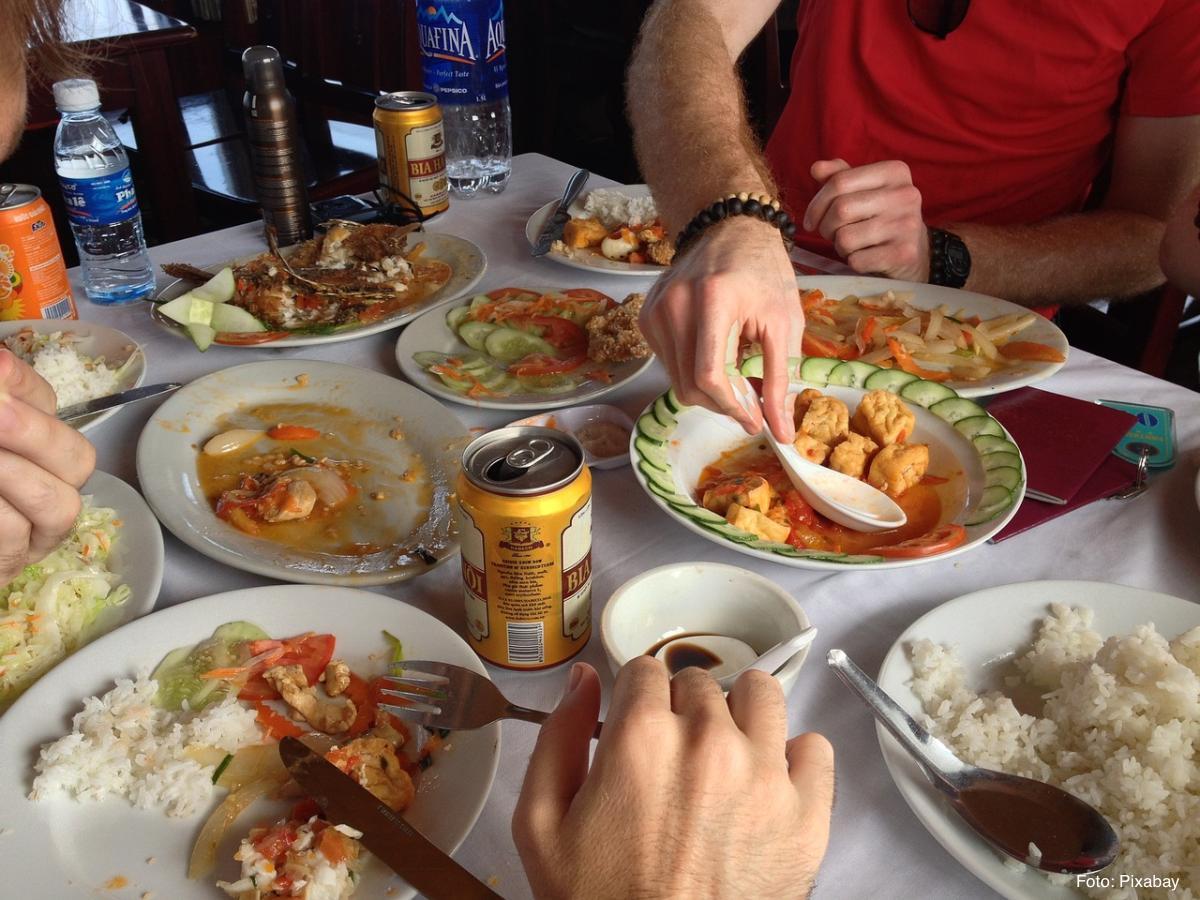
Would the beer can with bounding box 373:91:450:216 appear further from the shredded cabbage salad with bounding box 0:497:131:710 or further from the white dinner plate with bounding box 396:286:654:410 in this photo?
the shredded cabbage salad with bounding box 0:497:131:710

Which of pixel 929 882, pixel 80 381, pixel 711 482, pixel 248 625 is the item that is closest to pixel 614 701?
pixel 929 882

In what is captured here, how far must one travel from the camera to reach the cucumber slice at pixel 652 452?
1.26m

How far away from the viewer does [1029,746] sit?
88 cm

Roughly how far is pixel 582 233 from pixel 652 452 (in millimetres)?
841

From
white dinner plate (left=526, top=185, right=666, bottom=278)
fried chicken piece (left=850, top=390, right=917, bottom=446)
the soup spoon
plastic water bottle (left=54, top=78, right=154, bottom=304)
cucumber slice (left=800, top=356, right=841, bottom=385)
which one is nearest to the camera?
the soup spoon

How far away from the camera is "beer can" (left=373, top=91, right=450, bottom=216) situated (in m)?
2.02

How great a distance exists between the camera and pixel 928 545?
1125 millimetres

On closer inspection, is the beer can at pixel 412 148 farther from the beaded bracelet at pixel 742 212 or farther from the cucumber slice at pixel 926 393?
the cucumber slice at pixel 926 393

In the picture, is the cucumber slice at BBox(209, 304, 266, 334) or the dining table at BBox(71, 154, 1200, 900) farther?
the cucumber slice at BBox(209, 304, 266, 334)

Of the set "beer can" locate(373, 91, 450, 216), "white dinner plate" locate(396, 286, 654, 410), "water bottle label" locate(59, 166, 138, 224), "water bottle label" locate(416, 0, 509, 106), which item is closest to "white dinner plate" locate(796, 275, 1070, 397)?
"white dinner plate" locate(396, 286, 654, 410)

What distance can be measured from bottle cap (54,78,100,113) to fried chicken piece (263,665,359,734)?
1198 mm

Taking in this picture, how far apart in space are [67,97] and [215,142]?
218 cm

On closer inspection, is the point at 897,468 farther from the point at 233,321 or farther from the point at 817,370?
the point at 233,321

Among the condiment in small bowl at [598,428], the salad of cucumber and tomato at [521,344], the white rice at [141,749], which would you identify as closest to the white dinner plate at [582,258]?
the salad of cucumber and tomato at [521,344]
